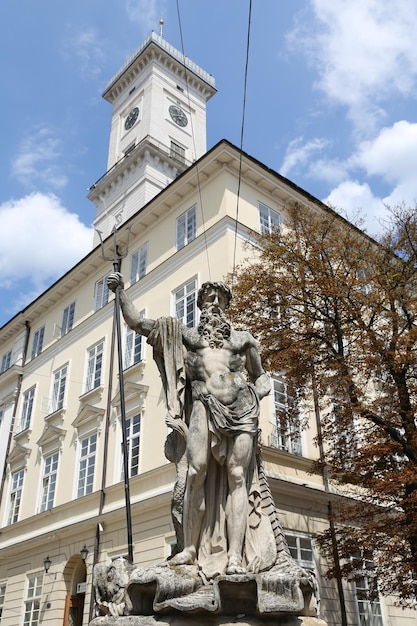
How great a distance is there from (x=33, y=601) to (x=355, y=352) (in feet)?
50.1

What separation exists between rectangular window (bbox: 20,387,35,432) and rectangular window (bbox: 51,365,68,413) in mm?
2066

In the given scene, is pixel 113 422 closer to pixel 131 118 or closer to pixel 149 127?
pixel 149 127

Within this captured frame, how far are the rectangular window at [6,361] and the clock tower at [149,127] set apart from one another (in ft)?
24.7

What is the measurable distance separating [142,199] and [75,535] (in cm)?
1742

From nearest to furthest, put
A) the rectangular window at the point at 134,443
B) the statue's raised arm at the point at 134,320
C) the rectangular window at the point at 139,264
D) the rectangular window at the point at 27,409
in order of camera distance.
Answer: the statue's raised arm at the point at 134,320 → the rectangular window at the point at 134,443 → the rectangular window at the point at 139,264 → the rectangular window at the point at 27,409

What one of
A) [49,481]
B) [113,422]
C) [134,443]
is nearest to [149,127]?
[113,422]

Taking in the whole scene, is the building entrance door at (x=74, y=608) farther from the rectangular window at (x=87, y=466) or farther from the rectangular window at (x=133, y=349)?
the rectangular window at (x=133, y=349)

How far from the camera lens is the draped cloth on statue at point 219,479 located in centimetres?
440

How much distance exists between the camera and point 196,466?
4590 millimetres

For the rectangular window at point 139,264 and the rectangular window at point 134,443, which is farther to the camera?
the rectangular window at point 139,264

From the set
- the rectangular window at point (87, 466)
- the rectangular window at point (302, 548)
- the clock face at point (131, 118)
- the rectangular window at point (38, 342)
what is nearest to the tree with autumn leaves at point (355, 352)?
the rectangular window at point (302, 548)

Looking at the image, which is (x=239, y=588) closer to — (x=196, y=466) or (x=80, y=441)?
(x=196, y=466)

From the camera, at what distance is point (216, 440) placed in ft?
15.3

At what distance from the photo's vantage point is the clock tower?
32812 millimetres
